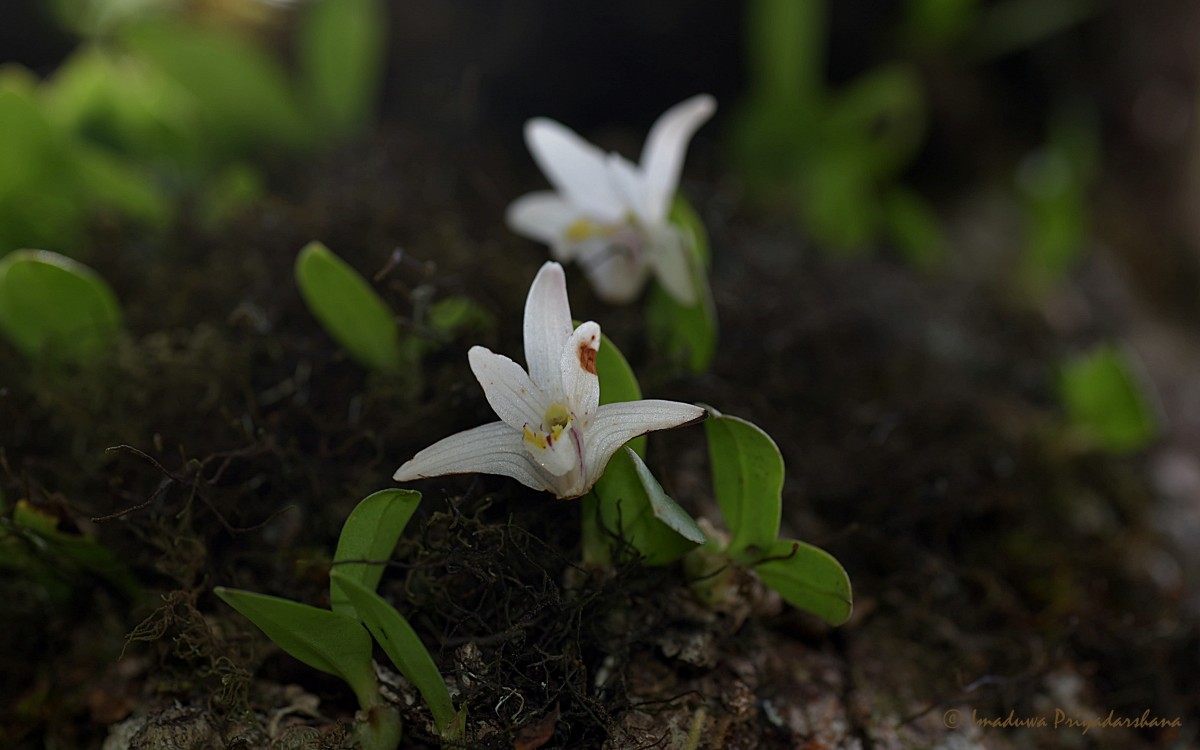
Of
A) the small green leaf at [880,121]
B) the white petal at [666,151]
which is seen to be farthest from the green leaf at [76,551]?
the small green leaf at [880,121]

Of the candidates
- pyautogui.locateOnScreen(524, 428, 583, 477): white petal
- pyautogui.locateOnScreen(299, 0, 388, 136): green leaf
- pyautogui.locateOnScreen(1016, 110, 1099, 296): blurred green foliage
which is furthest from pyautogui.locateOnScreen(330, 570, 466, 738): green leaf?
pyautogui.locateOnScreen(1016, 110, 1099, 296): blurred green foliage

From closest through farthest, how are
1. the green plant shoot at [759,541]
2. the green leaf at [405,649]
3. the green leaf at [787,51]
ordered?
the green leaf at [405,649] < the green plant shoot at [759,541] < the green leaf at [787,51]

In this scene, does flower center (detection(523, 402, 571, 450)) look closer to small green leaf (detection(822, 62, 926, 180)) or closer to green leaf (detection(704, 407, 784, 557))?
green leaf (detection(704, 407, 784, 557))

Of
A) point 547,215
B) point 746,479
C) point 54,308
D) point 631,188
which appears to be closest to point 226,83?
point 54,308

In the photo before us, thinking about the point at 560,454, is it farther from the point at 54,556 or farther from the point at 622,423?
the point at 54,556

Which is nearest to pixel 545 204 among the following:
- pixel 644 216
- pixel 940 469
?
pixel 644 216

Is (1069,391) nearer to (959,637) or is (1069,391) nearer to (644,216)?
(959,637)

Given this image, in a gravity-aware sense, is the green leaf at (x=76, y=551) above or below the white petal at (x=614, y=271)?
below

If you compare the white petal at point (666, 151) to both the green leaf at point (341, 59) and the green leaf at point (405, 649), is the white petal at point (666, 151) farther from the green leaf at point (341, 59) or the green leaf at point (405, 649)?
the green leaf at point (341, 59)
